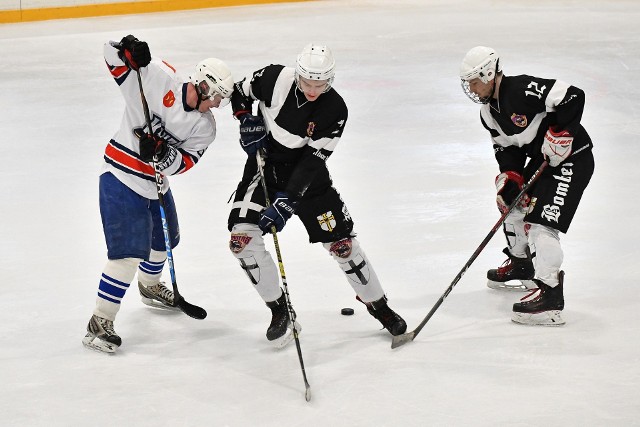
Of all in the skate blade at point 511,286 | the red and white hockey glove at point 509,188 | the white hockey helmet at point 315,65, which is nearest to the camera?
the white hockey helmet at point 315,65

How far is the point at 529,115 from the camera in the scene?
361 cm

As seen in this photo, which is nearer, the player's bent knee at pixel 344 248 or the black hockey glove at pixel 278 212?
the black hockey glove at pixel 278 212

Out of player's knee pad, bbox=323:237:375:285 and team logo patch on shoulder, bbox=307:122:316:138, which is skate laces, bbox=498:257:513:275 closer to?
player's knee pad, bbox=323:237:375:285

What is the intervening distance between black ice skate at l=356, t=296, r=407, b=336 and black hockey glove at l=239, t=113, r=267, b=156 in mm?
692

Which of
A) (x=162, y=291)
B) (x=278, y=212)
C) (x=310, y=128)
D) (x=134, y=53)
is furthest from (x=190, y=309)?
(x=134, y=53)

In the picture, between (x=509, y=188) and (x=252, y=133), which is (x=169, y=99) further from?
(x=509, y=188)

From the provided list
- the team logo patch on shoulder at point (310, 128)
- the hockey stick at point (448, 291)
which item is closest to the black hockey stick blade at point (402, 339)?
the hockey stick at point (448, 291)

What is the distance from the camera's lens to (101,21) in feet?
30.9

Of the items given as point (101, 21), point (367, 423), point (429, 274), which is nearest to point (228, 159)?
point (429, 274)

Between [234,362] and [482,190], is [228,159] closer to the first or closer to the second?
[482,190]

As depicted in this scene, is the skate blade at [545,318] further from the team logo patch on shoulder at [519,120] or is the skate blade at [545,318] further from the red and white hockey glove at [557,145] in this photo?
the team logo patch on shoulder at [519,120]

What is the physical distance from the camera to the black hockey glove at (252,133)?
340 cm

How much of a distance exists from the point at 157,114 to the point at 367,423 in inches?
53.9

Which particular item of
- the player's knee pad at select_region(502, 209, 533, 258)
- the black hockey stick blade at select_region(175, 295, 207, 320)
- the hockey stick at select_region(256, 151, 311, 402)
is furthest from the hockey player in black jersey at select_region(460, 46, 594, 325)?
the black hockey stick blade at select_region(175, 295, 207, 320)
